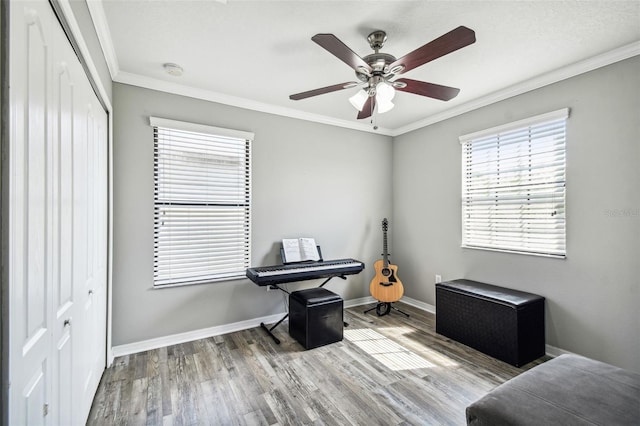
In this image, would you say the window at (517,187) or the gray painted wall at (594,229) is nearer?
the gray painted wall at (594,229)

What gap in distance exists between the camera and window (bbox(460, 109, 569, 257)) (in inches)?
109

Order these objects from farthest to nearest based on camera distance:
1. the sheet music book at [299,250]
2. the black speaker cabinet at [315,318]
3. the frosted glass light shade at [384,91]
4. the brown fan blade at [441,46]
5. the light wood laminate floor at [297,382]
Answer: the sheet music book at [299,250] → the black speaker cabinet at [315,318] → the frosted glass light shade at [384,91] → the light wood laminate floor at [297,382] → the brown fan blade at [441,46]

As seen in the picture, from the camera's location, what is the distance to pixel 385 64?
206cm

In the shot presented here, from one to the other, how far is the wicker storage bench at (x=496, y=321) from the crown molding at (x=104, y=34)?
3.76 m

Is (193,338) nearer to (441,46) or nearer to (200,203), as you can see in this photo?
(200,203)

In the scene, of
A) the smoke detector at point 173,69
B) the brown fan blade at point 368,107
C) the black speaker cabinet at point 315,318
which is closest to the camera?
the brown fan blade at point 368,107

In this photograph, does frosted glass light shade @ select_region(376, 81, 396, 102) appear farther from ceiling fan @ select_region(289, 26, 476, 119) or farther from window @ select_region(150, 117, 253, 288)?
window @ select_region(150, 117, 253, 288)

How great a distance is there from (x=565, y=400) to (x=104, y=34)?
139 inches

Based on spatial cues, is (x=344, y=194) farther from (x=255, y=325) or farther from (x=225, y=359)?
(x=225, y=359)

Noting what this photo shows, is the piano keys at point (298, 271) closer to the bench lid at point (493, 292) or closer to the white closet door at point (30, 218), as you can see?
the bench lid at point (493, 292)

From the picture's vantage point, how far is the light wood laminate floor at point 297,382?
196 cm

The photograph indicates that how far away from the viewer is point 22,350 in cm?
92

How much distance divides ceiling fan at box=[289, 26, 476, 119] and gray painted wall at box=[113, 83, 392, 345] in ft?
4.47

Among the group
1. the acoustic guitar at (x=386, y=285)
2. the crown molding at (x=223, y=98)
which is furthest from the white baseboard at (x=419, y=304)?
the crown molding at (x=223, y=98)
